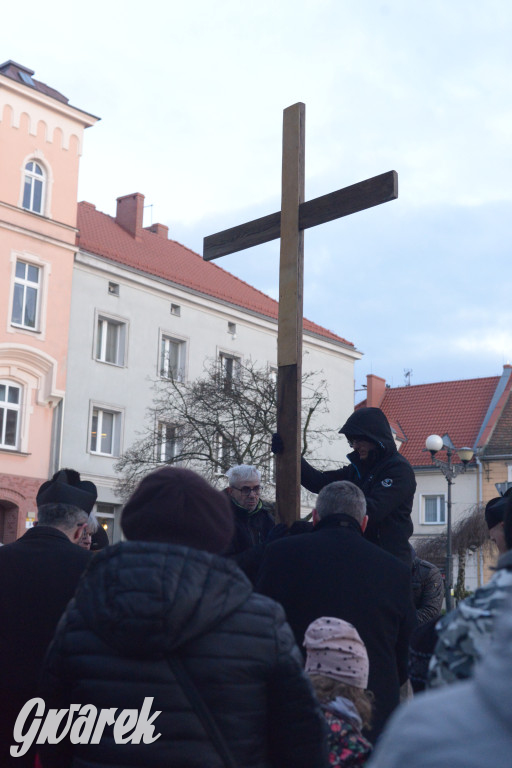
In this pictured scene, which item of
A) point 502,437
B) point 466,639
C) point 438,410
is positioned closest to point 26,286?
point 502,437

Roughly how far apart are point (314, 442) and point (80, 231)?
1213 cm

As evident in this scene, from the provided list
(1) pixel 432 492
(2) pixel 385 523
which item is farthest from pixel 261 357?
(2) pixel 385 523

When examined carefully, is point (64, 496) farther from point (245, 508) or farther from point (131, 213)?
point (131, 213)

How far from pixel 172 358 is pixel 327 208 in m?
28.7

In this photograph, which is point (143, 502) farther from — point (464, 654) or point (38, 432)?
point (38, 432)

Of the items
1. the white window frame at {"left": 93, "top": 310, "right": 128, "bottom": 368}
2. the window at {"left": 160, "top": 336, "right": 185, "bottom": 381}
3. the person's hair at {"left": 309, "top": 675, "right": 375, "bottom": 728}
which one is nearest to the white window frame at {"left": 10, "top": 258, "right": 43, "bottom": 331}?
the white window frame at {"left": 93, "top": 310, "right": 128, "bottom": 368}

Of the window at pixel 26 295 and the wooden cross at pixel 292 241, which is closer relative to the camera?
the wooden cross at pixel 292 241

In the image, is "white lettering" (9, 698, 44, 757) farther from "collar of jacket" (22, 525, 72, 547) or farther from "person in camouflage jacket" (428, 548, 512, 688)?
"person in camouflage jacket" (428, 548, 512, 688)

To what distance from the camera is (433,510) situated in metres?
48.0

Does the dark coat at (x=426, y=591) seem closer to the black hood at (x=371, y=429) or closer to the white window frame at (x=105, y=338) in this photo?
the black hood at (x=371, y=429)

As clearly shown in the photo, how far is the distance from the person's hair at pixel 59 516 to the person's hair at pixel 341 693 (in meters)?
1.67

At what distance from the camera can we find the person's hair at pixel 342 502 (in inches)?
170

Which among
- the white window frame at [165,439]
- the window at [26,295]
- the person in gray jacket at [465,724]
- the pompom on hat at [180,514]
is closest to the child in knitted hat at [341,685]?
the pompom on hat at [180,514]

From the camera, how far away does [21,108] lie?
30297 millimetres
